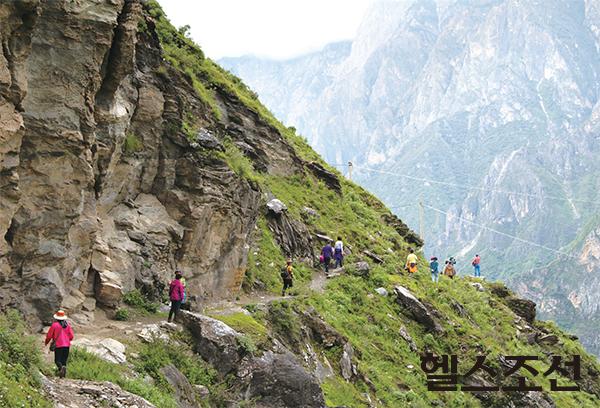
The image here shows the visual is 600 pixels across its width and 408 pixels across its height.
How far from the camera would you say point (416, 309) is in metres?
27.7

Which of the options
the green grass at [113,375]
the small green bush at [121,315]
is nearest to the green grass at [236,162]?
the small green bush at [121,315]

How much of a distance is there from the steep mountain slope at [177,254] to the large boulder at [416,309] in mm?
76

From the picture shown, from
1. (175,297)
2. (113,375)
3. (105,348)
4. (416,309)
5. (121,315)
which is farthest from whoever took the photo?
(416,309)

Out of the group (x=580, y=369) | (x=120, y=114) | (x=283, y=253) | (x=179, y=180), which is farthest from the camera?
(x=580, y=369)

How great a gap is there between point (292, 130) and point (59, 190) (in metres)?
32.9

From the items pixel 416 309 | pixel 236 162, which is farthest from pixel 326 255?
pixel 236 162

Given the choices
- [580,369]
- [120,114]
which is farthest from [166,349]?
[580,369]

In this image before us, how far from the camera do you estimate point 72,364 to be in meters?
12.9

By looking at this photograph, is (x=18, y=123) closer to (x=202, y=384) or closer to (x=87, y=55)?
(x=87, y=55)

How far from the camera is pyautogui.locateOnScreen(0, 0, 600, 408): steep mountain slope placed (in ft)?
48.1

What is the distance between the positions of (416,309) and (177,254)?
1117cm

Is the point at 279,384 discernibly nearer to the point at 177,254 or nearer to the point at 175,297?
the point at 175,297

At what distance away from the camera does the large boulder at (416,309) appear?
2738 cm

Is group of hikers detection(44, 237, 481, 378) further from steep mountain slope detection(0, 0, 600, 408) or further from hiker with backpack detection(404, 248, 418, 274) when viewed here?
hiker with backpack detection(404, 248, 418, 274)
